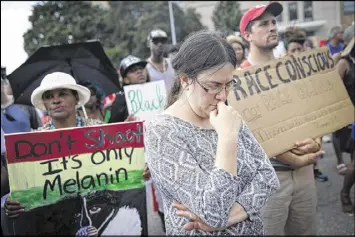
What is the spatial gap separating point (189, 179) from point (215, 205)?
5.2 inches

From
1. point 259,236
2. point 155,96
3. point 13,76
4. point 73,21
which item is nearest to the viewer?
point 259,236

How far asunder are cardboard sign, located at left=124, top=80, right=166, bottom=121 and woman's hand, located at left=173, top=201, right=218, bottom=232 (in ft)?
6.75

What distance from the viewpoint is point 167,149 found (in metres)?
1.41

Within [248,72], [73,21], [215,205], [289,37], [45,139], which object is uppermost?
[73,21]

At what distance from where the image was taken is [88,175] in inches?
86.8

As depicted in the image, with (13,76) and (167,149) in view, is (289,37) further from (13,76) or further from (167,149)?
(167,149)

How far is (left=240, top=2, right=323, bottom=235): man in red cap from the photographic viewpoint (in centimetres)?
223

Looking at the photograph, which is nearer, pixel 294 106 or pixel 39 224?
pixel 39 224

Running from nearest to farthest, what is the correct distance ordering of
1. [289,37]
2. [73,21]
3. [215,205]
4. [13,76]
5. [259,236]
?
[215,205], [259,236], [13,76], [289,37], [73,21]

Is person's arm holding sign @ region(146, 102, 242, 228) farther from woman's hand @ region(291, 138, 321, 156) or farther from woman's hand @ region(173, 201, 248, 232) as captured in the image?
woman's hand @ region(291, 138, 321, 156)

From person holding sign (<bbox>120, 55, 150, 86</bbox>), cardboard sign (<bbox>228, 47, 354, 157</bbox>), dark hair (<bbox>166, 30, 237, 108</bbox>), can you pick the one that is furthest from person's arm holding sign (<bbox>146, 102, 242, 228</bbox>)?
person holding sign (<bbox>120, 55, 150, 86</bbox>)

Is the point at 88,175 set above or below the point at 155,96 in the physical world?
below

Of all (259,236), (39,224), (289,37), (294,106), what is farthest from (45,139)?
(289,37)

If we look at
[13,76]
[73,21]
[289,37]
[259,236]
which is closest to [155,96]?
[13,76]
